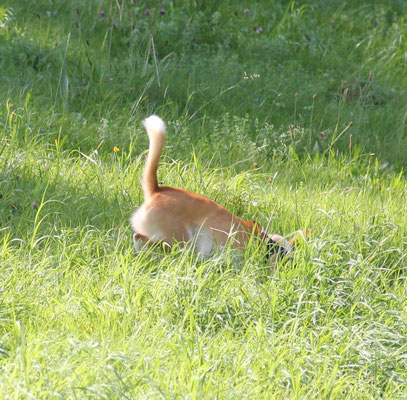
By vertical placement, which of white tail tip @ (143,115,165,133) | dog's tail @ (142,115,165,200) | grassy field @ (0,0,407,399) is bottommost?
grassy field @ (0,0,407,399)

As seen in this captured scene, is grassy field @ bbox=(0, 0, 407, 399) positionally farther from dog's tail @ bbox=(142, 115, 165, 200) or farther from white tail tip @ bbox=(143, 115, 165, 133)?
white tail tip @ bbox=(143, 115, 165, 133)

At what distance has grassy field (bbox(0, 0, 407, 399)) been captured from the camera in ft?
9.43

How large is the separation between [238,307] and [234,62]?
148 inches

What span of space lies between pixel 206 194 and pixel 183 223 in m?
0.81

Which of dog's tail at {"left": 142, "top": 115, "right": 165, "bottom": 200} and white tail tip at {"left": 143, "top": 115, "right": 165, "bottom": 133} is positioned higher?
white tail tip at {"left": 143, "top": 115, "right": 165, "bottom": 133}

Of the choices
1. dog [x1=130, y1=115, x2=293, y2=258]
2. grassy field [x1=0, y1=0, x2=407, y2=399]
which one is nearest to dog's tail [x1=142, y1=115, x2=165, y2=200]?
dog [x1=130, y1=115, x2=293, y2=258]

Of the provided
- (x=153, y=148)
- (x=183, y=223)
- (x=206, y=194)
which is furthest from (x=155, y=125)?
(x=206, y=194)

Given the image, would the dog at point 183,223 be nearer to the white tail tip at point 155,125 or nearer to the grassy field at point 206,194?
the white tail tip at point 155,125

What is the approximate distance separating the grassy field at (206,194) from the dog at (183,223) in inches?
4.4

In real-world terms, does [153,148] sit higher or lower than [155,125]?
lower

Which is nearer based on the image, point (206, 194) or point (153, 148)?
point (153, 148)

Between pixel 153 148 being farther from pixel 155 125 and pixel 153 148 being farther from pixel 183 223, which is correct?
pixel 183 223

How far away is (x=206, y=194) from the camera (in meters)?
4.68

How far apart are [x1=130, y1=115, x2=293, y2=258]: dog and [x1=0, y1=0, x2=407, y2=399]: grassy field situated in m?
0.11
